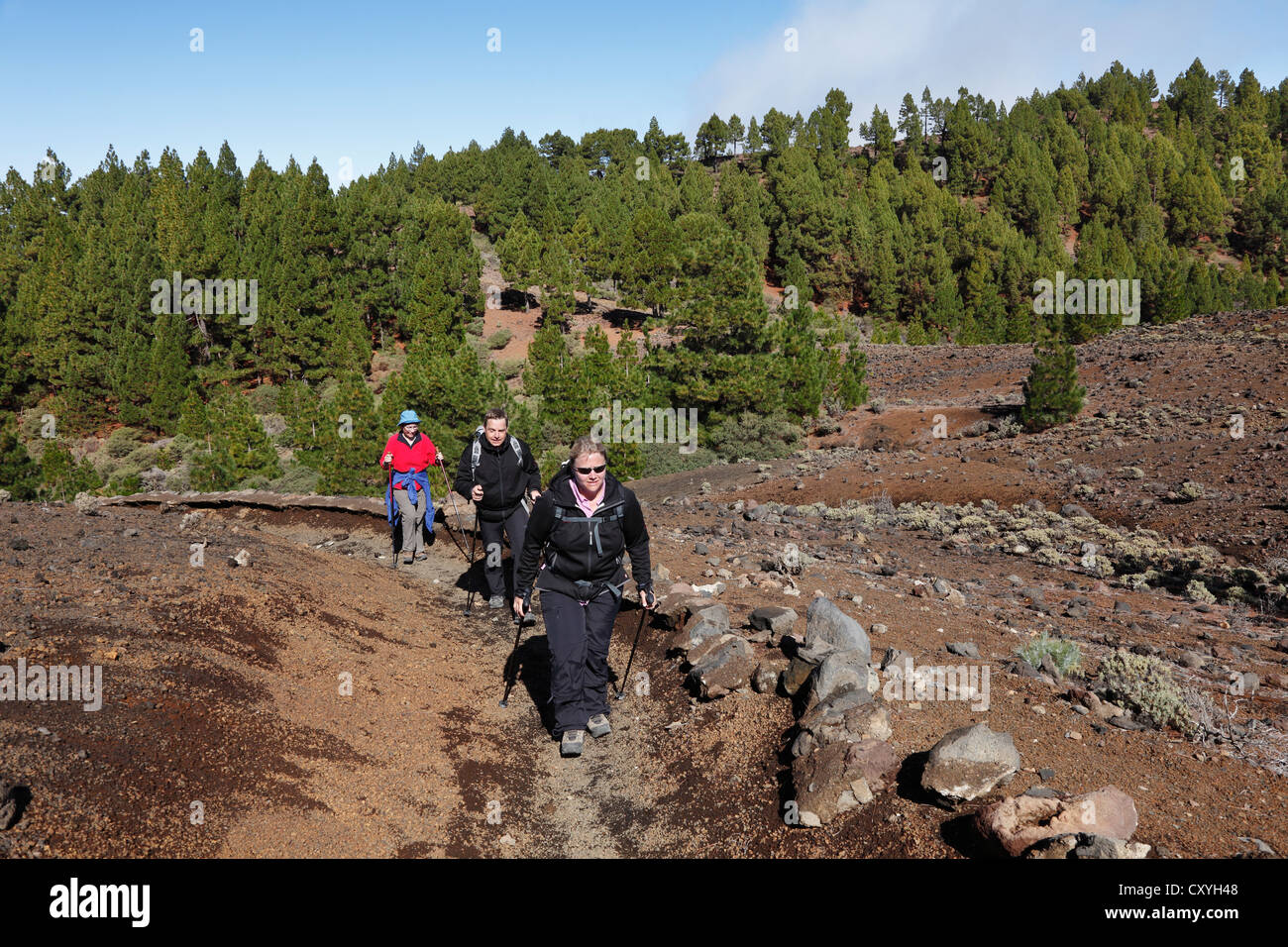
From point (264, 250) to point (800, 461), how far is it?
37093 mm

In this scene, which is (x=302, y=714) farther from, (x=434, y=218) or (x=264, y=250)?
(x=434, y=218)

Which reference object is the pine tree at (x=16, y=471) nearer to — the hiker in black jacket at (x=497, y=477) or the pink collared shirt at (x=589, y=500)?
the hiker in black jacket at (x=497, y=477)

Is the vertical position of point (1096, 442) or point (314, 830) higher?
point (1096, 442)

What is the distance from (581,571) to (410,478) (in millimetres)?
5411

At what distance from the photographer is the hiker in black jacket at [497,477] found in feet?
24.7

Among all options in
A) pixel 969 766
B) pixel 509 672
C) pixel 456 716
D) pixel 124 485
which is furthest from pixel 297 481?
pixel 969 766

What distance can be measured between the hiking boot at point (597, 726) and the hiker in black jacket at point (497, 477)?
86.1 inches

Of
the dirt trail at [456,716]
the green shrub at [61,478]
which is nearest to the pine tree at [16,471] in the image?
the green shrub at [61,478]

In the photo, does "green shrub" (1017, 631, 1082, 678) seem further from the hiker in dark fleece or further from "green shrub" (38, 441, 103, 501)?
"green shrub" (38, 441, 103, 501)
